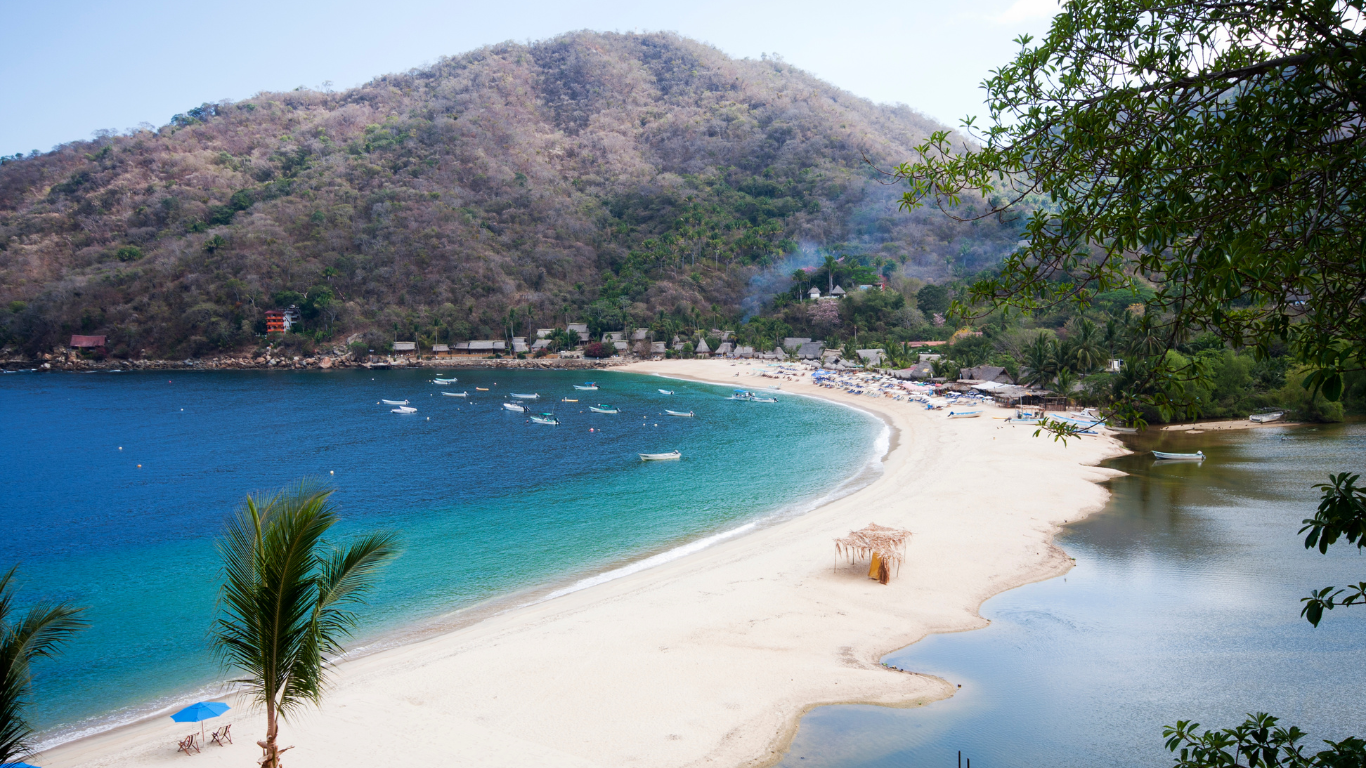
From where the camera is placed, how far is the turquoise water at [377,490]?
16.2m

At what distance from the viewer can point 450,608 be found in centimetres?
1688

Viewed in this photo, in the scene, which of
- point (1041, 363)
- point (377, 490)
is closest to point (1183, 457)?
point (1041, 363)

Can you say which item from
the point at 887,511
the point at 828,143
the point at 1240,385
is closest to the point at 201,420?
the point at 887,511

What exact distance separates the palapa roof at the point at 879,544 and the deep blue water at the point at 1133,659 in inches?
97.4

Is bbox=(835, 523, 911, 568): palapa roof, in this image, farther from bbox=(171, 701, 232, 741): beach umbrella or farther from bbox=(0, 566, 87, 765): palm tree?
bbox=(0, 566, 87, 765): palm tree

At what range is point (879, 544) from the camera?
1712 centimetres

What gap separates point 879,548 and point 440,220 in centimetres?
9189

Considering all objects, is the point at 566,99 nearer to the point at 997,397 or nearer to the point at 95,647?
the point at 997,397

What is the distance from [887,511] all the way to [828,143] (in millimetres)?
106252

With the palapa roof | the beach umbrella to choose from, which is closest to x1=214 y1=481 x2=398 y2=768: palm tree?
the beach umbrella

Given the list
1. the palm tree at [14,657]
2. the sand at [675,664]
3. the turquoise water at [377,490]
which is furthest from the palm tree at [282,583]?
the turquoise water at [377,490]

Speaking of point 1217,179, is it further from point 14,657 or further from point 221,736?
point 221,736

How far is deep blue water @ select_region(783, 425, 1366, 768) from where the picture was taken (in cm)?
1032

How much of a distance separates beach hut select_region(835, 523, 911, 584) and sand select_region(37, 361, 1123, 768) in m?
0.41
